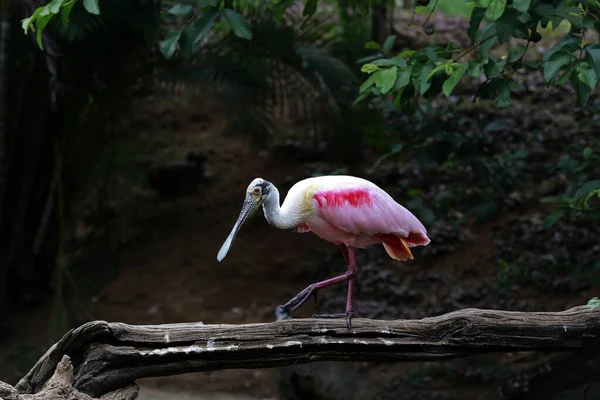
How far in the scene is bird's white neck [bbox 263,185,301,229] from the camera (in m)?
4.25

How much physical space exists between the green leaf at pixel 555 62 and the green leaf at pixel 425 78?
66cm

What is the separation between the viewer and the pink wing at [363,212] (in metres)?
4.26

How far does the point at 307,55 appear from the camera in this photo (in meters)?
7.60

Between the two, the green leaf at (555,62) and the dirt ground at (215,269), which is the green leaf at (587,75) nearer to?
the green leaf at (555,62)

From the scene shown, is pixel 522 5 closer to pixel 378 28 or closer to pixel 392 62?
pixel 392 62

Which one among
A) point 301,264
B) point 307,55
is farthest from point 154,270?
point 307,55

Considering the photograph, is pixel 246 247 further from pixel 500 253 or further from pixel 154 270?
pixel 500 253

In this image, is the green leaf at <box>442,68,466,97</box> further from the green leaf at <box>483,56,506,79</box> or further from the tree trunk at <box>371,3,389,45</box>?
the tree trunk at <box>371,3,389,45</box>

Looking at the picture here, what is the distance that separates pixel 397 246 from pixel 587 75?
4.30 ft

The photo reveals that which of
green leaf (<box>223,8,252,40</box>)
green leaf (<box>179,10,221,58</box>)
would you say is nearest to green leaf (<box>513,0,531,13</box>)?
green leaf (<box>223,8,252,40</box>)

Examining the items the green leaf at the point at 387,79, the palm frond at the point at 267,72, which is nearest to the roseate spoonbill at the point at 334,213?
the green leaf at the point at 387,79

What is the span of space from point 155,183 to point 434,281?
383 centimetres

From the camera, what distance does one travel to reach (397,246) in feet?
15.0

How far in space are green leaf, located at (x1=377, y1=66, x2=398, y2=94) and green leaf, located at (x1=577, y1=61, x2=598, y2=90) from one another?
98 cm
